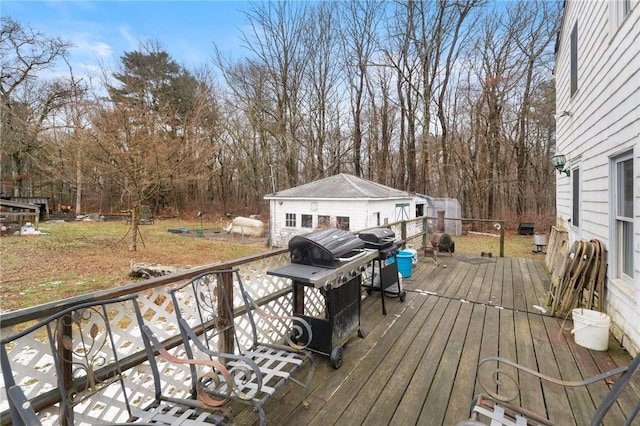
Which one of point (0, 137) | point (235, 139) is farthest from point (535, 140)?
point (0, 137)

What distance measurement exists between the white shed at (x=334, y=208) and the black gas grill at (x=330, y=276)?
826cm

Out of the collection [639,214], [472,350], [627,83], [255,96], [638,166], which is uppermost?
[255,96]

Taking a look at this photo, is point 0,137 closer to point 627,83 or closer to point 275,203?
point 275,203

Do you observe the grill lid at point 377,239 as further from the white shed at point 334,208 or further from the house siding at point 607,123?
the white shed at point 334,208

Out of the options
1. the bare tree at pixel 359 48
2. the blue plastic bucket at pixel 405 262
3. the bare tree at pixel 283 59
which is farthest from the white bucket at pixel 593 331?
the bare tree at pixel 283 59

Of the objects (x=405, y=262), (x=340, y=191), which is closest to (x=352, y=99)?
(x=340, y=191)

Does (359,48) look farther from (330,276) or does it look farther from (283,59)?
(330,276)

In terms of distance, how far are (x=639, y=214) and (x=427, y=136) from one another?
14.3 metres

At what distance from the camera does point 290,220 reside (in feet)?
43.2

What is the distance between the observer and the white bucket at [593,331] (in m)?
2.95

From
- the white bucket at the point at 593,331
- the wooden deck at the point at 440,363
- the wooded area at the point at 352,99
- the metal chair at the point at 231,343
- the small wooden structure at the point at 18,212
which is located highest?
the wooded area at the point at 352,99

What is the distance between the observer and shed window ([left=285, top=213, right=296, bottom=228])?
13.0 m

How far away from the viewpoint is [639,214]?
8.80ft

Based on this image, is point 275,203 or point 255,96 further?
point 255,96
